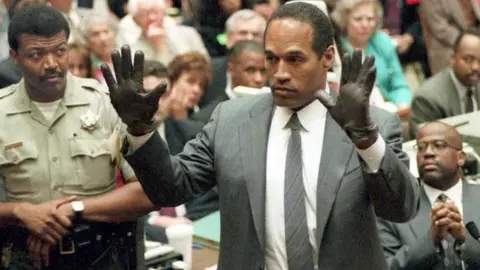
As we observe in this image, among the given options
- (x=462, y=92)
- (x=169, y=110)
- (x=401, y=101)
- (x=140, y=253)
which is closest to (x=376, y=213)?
(x=140, y=253)

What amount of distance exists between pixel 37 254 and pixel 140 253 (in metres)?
0.39

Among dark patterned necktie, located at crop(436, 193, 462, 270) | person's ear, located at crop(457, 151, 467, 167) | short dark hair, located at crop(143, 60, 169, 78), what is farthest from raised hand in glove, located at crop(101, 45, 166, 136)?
short dark hair, located at crop(143, 60, 169, 78)

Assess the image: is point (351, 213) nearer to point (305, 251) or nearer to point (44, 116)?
point (305, 251)

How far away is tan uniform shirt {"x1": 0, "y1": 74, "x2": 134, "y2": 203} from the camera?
12.7 feet

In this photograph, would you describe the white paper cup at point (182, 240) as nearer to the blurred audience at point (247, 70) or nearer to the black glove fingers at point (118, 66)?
the black glove fingers at point (118, 66)

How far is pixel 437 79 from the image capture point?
6.67 meters

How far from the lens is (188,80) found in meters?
6.53

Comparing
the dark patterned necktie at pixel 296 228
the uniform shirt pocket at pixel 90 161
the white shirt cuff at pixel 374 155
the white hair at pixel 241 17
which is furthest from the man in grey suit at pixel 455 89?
the white shirt cuff at pixel 374 155

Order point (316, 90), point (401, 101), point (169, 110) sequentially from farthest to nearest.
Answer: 1. point (401, 101)
2. point (169, 110)
3. point (316, 90)

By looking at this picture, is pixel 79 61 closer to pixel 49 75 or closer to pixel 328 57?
pixel 49 75

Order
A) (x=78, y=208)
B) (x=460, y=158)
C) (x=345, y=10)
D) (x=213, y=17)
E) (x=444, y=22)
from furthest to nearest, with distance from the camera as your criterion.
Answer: (x=444, y=22) < (x=213, y=17) < (x=345, y=10) < (x=460, y=158) < (x=78, y=208)

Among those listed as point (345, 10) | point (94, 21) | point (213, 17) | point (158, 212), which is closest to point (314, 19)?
point (158, 212)

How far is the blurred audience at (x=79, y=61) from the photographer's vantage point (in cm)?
596

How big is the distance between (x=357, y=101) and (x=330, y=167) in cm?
31
